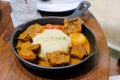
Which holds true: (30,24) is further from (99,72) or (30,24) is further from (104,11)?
(104,11)

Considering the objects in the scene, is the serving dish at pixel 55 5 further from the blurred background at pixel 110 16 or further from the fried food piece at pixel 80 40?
the blurred background at pixel 110 16

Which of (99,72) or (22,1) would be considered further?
(22,1)

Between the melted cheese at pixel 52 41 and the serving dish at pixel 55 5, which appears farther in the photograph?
the serving dish at pixel 55 5

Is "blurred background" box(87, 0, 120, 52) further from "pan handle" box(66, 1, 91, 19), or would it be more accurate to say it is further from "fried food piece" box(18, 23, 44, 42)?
"fried food piece" box(18, 23, 44, 42)

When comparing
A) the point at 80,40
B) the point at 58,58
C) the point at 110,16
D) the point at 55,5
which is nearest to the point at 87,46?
the point at 80,40

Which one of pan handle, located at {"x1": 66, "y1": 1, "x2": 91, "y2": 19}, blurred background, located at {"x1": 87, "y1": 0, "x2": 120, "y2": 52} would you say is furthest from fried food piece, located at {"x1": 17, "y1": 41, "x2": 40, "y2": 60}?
blurred background, located at {"x1": 87, "y1": 0, "x2": 120, "y2": 52}

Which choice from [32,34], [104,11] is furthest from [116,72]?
[32,34]

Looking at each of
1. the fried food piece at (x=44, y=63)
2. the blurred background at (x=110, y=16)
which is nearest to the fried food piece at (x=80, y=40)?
the fried food piece at (x=44, y=63)
